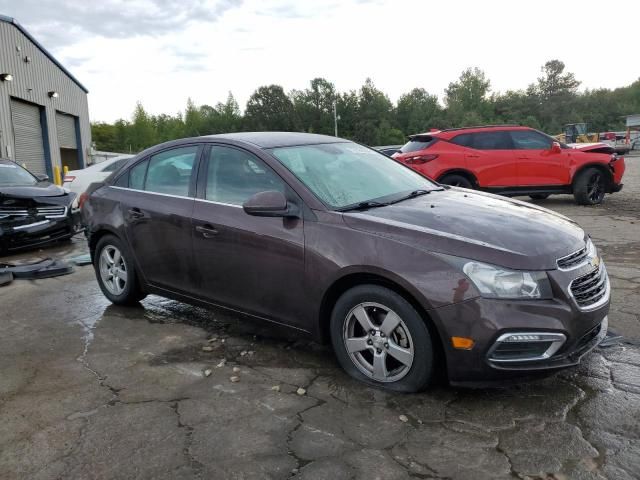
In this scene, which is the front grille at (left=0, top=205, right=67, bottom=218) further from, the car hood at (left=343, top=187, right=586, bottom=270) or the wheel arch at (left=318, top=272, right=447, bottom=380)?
the car hood at (left=343, top=187, right=586, bottom=270)

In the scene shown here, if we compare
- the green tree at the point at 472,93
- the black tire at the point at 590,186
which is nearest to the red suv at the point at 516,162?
the black tire at the point at 590,186

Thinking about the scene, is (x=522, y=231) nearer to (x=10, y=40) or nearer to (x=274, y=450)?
(x=274, y=450)

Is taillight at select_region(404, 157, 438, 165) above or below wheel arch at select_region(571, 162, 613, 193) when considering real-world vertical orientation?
above

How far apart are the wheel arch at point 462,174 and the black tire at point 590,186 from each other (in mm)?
2027

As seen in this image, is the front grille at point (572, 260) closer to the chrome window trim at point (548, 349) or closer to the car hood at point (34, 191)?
the chrome window trim at point (548, 349)

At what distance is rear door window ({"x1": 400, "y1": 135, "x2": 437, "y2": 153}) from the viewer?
35.0 feet

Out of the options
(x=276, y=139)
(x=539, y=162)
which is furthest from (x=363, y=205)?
(x=539, y=162)

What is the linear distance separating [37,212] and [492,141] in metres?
8.19

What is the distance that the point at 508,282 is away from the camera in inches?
114

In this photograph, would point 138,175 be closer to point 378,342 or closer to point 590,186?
point 378,342

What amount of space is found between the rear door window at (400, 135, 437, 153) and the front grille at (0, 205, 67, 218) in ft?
20.7

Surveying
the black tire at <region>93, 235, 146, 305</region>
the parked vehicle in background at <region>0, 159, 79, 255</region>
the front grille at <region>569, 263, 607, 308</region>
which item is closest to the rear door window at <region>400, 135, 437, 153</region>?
the parked vehicle in background at <region>0, 159, 79, 255</region>

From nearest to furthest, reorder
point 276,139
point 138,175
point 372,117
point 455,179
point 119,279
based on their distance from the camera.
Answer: point 276,139 → point 138,175 → point 119,279 → point 455,179 → point 372,117

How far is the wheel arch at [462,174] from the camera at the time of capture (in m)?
10.5
